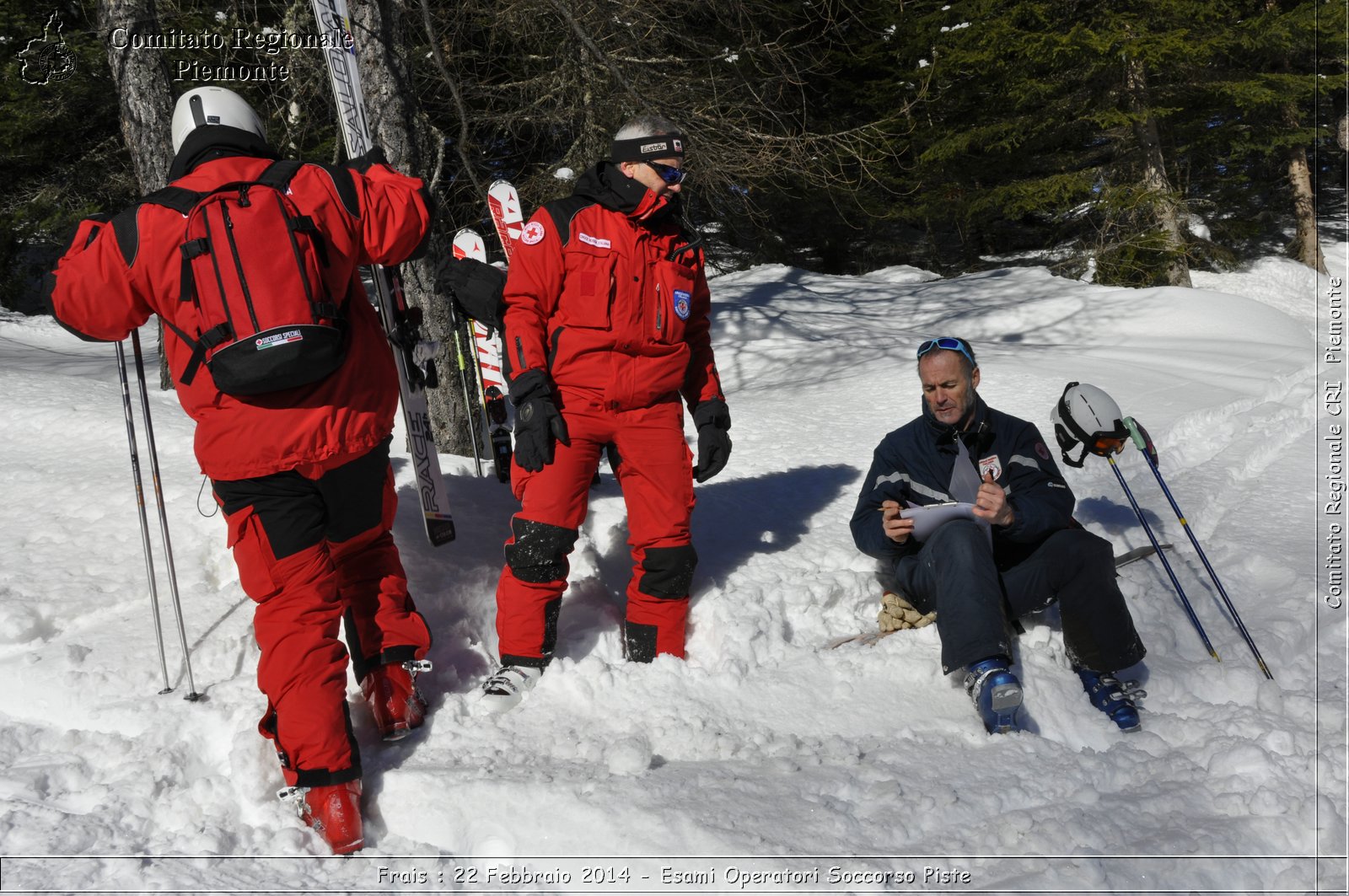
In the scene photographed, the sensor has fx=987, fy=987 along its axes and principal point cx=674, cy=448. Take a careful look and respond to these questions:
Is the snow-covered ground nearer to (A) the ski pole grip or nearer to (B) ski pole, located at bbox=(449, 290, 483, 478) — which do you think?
(B) ski pole, located at bbox=(449, 290, 483, 478)

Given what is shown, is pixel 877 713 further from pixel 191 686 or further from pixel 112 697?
pixel 112 697

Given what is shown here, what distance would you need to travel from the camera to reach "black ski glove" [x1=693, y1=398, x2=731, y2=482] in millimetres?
3979

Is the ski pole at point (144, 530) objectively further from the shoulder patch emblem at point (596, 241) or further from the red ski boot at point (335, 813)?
the shoulder patch emblem at point (596, 241)

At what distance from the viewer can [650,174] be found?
143 inches

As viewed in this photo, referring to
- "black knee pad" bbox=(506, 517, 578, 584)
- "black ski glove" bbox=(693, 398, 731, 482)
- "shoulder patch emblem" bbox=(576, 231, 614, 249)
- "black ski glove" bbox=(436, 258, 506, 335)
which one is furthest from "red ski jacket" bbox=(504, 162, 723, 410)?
"black knee pad" bbox=(506, 517, 578, 584)

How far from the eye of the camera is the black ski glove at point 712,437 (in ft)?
13.1

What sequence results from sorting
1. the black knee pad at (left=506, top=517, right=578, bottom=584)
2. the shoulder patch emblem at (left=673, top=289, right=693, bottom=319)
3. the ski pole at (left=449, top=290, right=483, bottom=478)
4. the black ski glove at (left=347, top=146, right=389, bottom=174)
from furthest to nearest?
the ski pole at (left=449, top=290, right=483, bottom=478)
the shoulder patch emblem at (left=673, top=289, right=693, bottom=319)
the black knee pad at (left=506, top=517, right=578, bottom=584)
the black ski glove at (left=347, top=146, right=389, bottom=174)

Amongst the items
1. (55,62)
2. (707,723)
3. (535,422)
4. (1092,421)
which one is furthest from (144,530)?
(55,62)

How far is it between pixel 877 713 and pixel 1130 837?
3.32ft

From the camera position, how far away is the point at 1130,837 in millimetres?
2662

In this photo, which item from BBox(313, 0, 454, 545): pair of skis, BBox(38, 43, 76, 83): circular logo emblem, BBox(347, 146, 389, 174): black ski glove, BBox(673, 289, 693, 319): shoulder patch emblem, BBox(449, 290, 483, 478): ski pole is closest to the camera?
BBox(347, 146, 389, 174): black ski glove

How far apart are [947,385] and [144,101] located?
17.9ft

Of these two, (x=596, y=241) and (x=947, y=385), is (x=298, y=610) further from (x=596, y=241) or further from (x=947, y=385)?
(x=947, y=385)

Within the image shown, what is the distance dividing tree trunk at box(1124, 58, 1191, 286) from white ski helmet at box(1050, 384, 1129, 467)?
10.6 metres
